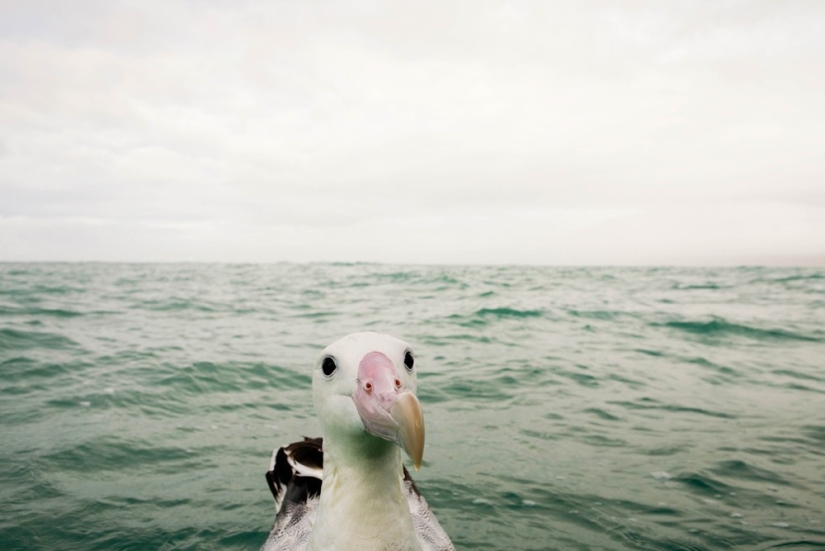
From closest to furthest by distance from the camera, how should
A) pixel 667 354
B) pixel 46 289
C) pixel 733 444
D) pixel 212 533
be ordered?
pixel 212 533 → pixel 733 444 → pixel 667 354 → pixel 46 289

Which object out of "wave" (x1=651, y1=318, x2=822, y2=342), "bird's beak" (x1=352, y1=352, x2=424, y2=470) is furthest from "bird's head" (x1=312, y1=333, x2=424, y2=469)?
"wave" (x1=651, y1=318, x2=822, y2=342)

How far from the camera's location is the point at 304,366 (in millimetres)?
10891

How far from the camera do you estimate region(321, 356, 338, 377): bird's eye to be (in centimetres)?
277

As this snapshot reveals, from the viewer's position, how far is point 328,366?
2.79m

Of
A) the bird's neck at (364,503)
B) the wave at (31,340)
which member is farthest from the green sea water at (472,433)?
the bird's neck at (364,503)

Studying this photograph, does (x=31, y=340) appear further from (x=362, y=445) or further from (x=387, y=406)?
(x=387, y=406)

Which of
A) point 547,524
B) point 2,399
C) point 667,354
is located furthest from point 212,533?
point 667,354

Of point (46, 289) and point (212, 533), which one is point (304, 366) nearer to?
point (212, 533)

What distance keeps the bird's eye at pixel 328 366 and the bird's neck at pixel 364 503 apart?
342mm

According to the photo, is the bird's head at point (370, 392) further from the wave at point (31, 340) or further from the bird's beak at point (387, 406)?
the wave at point (31, 340)

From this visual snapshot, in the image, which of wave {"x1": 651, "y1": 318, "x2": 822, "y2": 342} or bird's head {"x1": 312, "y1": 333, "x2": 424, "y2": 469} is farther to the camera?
wave {"x1": 651, "y1": 318, "x2": 822, "y2": 342}

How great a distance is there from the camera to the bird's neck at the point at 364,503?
267 centimetres

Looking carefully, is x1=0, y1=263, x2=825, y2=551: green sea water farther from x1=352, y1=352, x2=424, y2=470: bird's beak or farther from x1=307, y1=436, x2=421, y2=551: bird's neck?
x1=352, y1=352, x2=424, y2=470: bird's beak

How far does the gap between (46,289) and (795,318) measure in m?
30.7
